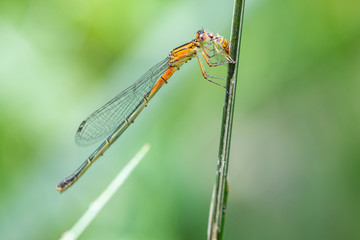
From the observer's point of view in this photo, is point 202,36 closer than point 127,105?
Yes

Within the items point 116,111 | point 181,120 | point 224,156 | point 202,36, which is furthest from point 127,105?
point 224,156

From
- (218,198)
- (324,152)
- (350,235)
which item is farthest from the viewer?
(324,152)

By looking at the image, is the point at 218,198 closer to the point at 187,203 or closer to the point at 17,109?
the point at 187,203

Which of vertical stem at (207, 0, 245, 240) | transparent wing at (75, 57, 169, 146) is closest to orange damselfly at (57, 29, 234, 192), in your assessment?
transparent wing at (75, 57, 169, 146)

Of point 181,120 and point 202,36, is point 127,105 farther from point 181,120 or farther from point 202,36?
point 202,36

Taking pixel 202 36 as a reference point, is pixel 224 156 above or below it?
below

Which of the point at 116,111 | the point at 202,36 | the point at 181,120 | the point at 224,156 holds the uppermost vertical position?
the point at 202,36

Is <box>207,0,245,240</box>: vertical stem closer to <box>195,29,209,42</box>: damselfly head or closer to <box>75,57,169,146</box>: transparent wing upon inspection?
<box>195,29,209,42</box>: damselfly head

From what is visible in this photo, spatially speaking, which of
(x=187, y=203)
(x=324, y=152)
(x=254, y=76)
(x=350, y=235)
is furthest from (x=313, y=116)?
(x=187, y=203)
